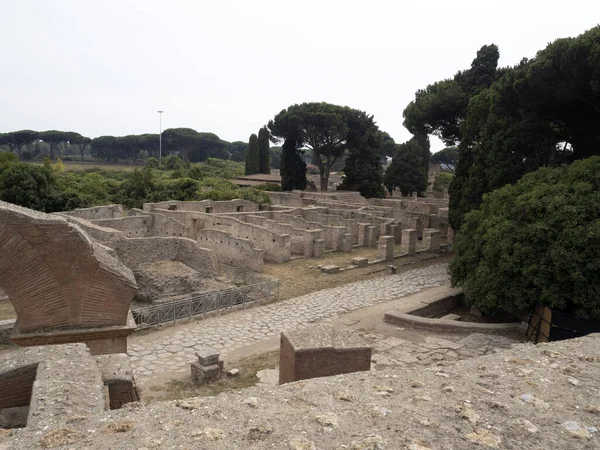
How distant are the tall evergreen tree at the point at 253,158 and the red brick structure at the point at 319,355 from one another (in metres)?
57.9

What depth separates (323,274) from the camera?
19.2 m

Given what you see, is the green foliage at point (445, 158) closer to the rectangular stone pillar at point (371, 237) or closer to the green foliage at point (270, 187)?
the green foliage at point (270, 187)

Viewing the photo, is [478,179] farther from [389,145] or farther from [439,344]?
[389,145]

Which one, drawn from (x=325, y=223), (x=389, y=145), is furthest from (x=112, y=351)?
(x=389, y=145)

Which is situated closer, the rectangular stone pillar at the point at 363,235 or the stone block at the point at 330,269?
the stone block at the point at 330,269

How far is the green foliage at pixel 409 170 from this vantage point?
49531 mm

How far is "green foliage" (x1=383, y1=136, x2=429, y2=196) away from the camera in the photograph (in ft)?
163

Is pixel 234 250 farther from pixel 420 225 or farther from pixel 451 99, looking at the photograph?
pixel 451 99

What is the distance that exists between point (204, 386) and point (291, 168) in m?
40.4

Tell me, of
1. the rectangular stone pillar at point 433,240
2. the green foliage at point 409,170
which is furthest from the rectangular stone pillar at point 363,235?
the green foliage at point 409,170

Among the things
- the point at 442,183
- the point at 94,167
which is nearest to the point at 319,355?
the point at 442,183

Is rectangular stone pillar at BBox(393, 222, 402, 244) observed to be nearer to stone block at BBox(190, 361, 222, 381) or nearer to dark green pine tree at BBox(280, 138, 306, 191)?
stone block at BBox(190, 361, 222, 381)

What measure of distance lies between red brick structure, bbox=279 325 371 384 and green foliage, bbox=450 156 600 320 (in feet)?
20.5

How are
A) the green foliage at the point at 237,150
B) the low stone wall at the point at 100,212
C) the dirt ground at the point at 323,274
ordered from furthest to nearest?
the green foliage at the point at 237,150
the low stone wall at the point at 100,212
the dirt ground at the point at 323,274
